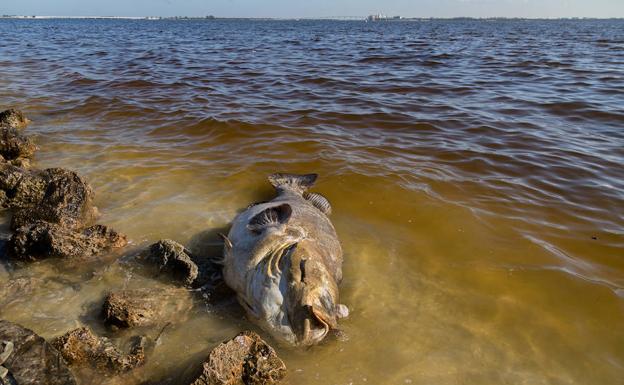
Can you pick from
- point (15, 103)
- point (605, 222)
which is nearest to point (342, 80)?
point (15, 103)

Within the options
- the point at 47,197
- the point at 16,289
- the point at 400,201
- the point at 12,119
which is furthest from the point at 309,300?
the point at 12,119

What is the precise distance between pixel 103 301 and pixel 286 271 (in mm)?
1846

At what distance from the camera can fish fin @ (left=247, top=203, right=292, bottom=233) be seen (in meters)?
4.30

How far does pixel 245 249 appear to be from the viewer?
4109 millimetres

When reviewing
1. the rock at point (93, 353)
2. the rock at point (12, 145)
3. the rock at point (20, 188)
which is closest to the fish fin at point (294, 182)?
the rock at point (20, 188)

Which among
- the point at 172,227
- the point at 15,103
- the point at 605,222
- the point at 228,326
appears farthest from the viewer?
the point at 15,103

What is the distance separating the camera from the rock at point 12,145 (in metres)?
7.32

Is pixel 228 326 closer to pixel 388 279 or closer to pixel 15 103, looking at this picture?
pixel 388 279

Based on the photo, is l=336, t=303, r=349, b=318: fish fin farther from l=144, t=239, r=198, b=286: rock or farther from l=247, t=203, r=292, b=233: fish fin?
l=144, t=239, r=198, b=286: rock

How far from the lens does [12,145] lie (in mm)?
7398

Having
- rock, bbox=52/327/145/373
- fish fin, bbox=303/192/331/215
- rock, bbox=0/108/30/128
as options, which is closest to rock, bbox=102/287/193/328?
rock, bbox=52/327/145/373

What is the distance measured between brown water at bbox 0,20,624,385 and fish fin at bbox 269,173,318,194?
1.76 ft

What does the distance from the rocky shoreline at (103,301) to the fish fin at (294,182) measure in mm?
2066

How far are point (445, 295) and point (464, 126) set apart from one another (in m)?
6.59
